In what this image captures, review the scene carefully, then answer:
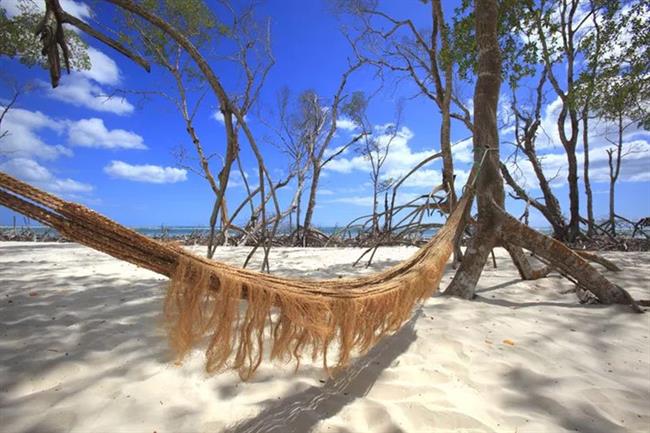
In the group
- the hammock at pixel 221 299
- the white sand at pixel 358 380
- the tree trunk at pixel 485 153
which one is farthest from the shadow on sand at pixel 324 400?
the tree trunk at pixel 485 153

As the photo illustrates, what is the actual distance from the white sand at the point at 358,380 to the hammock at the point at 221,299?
0.22 meters

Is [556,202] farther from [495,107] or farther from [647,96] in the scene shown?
[495,107]

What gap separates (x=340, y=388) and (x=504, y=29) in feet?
18.4

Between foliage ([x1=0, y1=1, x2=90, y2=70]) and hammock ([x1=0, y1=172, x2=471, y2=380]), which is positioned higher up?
foliage ([x1=0, y1=1, x2=90, y2=70])

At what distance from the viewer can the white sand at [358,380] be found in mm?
1099

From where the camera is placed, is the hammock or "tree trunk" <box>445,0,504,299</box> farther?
"tree trunk" <box>445,0,504,299</box>

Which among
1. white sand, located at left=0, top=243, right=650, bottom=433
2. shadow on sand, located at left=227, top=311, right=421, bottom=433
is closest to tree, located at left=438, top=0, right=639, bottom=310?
white sand, located at left=0, top=243, right=650, bottom=433

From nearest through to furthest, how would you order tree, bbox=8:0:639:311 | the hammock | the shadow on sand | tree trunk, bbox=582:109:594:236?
the hammock
the shadow on sand
tree, bbox=8:0:639:311
tree trunk, bbox=582:109:594:236

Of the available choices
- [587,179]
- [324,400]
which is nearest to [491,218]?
[324,400]

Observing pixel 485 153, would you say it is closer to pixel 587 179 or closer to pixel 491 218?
pixel 491 218

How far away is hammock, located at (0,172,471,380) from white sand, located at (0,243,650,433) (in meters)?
0.22

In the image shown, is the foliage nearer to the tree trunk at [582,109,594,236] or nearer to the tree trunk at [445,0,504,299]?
the tree trunk at [445,0,504,299]

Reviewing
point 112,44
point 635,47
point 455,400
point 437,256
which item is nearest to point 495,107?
point 437,256

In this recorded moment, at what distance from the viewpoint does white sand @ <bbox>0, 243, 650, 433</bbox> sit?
1099mm
